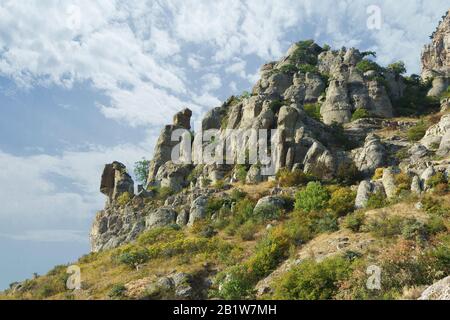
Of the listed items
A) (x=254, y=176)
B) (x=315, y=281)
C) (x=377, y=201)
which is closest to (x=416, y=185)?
(x=377, y=201)

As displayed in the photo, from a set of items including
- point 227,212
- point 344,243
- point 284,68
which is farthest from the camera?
point 284,68

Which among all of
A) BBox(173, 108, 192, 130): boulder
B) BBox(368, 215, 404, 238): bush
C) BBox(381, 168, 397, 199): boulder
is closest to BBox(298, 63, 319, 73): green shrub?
BBox(173, 108, 192, 130): boulder

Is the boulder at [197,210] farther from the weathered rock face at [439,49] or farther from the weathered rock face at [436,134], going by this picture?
the weathered rock face at [439,49]

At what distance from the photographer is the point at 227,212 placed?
3559 cm

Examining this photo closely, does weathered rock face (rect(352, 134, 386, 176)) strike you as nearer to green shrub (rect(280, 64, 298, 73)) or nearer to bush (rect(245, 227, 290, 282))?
bush (rect(245, 227, 290, 282))

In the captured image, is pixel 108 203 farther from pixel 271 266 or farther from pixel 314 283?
pixel 314 283

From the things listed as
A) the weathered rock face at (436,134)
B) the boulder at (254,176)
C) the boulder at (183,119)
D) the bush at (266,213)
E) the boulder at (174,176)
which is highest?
the boulder at (183,119)

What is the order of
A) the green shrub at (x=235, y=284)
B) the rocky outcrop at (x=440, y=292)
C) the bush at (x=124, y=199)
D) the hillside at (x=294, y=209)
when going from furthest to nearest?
the bush at (x=124, y=199) → the green shrub at (x=235, y=284) → the hillside at (x=294, y=209) → the rocky outcrop at (x=440, y=292)

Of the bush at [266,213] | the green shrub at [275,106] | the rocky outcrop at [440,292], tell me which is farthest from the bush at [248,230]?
the green shrub at [275,106]

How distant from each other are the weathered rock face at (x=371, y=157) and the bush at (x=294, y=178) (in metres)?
4.97

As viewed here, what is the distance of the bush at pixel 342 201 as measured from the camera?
31.2 m
